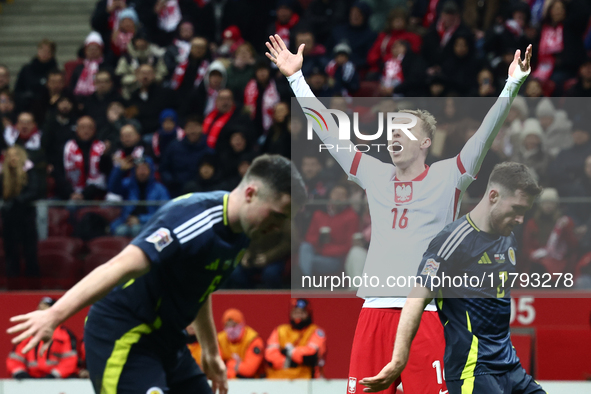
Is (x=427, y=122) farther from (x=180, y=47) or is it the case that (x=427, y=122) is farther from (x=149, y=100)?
(x=180, y=47)

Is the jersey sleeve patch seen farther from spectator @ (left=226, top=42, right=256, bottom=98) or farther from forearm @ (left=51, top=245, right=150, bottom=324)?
spectator @ (left=226, top=42, right=256, bottom=98)

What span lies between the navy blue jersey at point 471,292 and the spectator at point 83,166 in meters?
6.82

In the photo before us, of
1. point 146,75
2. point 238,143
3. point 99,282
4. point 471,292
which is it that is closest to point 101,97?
point 146,75

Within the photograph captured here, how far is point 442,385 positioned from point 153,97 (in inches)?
335

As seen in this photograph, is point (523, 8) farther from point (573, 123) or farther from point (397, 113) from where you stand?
point (397, 113)

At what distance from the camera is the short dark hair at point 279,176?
13.5 feet

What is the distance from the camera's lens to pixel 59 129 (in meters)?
11.5

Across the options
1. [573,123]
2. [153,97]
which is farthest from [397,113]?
[153,97]

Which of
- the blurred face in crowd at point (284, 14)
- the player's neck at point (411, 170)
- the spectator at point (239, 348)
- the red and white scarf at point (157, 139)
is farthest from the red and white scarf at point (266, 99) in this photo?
the player's neck at point (411, 170)

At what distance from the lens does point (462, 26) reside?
1157 cm

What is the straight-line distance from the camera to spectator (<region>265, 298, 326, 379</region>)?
8648mm

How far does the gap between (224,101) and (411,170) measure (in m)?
6.89

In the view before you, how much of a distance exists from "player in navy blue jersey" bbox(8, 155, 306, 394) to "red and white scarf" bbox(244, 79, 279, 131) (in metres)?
6.78

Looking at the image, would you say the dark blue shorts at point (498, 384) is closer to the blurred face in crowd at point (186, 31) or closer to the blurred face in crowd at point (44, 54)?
the blurred face in crowd at point (186, 31)
